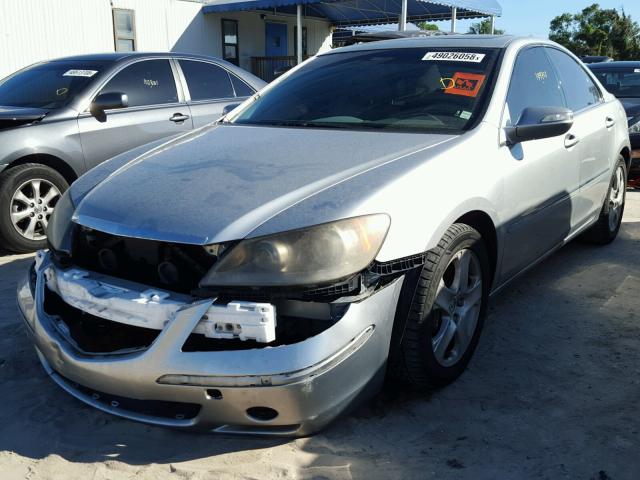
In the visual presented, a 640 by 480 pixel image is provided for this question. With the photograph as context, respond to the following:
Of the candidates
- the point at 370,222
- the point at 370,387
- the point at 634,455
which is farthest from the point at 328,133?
the point at 634,455

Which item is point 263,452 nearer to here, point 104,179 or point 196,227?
point 196,227

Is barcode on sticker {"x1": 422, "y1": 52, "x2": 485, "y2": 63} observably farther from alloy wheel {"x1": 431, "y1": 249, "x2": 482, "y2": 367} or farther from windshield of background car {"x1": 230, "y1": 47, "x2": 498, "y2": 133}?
alloy wheel {"x1": 431, "y1": 249, "x2": 482, "y2": 367}

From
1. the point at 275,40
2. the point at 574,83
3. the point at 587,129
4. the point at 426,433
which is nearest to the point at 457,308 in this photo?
the point at 426,433

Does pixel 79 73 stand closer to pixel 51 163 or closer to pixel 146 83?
pixel 146 83

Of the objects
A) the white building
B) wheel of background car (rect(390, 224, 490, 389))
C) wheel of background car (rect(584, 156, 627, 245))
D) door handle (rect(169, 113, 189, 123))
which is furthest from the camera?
the white building

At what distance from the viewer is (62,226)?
2.77m

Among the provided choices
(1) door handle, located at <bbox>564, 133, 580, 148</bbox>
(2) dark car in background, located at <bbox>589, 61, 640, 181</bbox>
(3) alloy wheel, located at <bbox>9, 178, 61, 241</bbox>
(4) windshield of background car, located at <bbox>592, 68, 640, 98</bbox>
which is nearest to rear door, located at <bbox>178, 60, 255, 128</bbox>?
(3) alloy wheel, located at <bbox>9, 178, 61, 241</bbox>

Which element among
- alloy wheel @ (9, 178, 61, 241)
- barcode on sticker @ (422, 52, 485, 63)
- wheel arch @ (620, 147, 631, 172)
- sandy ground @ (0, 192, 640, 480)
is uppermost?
barcode on sticker @ (422, 52, 485, 63)

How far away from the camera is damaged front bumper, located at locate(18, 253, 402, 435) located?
2.11 metres

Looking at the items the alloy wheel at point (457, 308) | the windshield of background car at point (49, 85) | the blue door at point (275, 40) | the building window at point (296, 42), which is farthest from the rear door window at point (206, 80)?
the building window at point (296, 42)

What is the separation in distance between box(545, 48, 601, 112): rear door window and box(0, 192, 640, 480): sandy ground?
161 centimetres

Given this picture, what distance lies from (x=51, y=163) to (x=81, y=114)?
0.48 metres

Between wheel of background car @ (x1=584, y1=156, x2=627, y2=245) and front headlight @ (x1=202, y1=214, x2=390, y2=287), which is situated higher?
front headlight @ (x1=202, y1=214, x2=390, y2=287)

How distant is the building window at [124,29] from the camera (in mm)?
15273
